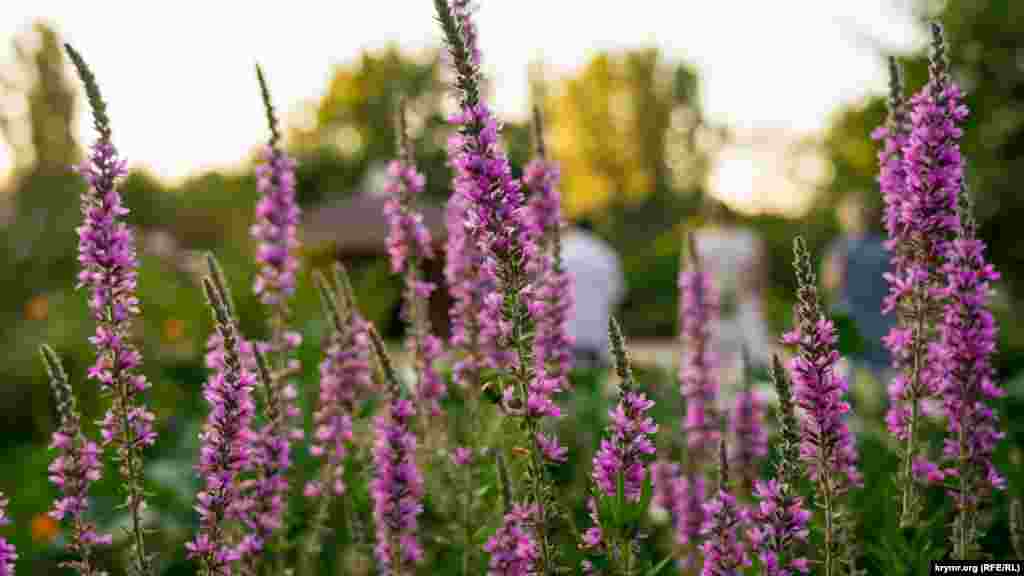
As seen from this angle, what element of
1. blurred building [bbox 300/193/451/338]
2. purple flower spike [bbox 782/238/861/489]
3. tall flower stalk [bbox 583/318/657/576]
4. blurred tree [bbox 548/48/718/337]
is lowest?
tall flower stalk [bbox 583/318/657/576]

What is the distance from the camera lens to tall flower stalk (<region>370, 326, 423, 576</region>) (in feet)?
10.2

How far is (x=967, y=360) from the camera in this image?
2994mm

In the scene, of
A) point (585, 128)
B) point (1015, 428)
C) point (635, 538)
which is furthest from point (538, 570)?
point (585, 128)

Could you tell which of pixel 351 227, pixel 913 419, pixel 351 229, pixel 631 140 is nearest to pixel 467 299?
pixel 913 419

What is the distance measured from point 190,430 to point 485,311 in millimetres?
5708

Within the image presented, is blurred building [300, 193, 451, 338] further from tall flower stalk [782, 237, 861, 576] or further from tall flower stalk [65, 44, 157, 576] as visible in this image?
tall flower stalk [782, 237, 861, 576]

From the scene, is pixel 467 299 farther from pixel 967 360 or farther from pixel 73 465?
pixel 967 360

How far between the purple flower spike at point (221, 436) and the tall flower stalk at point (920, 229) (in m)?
1.98

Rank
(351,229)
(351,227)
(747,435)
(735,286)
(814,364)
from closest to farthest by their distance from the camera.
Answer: (814,364), (747,435), (735,286), (351,229), (351,227)

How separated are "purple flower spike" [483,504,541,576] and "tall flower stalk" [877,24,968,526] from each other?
1.19m

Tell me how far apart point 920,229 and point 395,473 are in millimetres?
1765

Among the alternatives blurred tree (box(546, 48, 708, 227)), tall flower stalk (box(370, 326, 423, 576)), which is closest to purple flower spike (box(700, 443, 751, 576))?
tall flower stalk (box(370, 326, 423, 576))

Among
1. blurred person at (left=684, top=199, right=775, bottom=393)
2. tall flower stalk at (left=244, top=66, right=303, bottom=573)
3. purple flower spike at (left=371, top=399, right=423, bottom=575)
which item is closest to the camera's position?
purple flower spike at (left=371, top=399, right=423, bottom=575)

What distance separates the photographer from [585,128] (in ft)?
161
